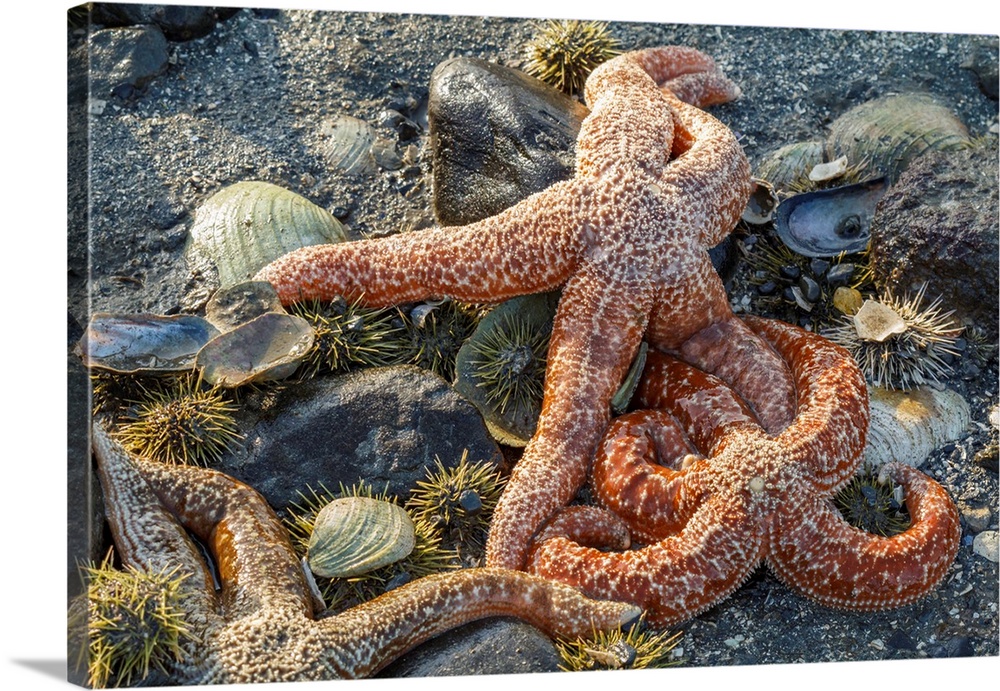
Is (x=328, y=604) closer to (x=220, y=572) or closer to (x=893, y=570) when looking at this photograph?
(x=220, y=572)

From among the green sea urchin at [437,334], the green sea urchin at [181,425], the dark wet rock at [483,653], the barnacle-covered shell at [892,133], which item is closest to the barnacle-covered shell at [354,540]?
the dark wet rock at [483,653]

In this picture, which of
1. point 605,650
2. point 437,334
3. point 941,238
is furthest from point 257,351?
point 941,238

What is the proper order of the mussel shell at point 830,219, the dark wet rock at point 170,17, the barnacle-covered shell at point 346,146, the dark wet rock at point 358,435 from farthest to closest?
1. the mussel shell at point 830,219
2. the barnacle-covered shell at point 346,146
3. the dark wet rock at point 170,17
4. the dark wet rock at point 358,435

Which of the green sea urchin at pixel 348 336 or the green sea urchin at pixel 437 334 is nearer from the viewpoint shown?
the green sea urchin at pixel 348 336

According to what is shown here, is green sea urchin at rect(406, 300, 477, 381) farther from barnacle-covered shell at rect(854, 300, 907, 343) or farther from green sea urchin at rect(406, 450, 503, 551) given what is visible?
barnacle-covered shell at rect(854, 300, 907, 343)

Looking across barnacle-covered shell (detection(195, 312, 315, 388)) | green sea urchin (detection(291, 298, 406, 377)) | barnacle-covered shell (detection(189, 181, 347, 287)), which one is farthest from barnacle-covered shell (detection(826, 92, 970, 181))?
barnacle-covered shell (detection(195, 312, 315, 388))

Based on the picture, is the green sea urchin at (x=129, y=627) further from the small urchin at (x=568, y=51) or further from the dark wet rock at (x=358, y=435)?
the small urchin at (x=568, y=51)
